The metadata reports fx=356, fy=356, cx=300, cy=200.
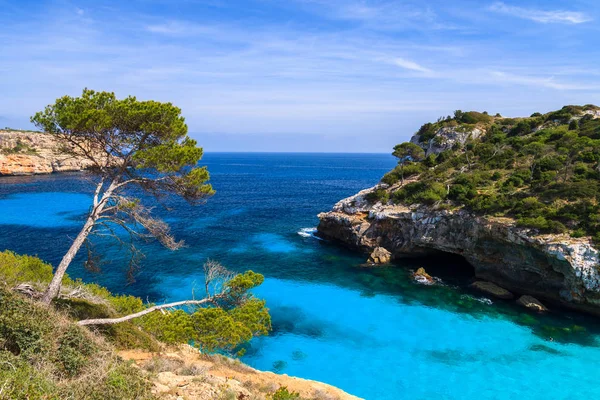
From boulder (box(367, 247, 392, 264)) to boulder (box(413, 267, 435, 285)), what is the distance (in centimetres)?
370

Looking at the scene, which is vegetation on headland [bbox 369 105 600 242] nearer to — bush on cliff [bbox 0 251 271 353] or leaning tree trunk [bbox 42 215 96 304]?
bush on cliff [bbox 0 251 271 353]

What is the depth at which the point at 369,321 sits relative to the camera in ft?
82.0

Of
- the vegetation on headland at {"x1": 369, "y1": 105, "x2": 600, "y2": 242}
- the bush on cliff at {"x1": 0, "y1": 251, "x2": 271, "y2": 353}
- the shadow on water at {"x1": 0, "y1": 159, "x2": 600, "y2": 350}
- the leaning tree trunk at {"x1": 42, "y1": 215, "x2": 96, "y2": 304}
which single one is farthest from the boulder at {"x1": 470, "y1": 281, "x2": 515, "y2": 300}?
the leaning tree trunk at {"x1": 42, "y1": 215, "x2": 96, "y2": 304}

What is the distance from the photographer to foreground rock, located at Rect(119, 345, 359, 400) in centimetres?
1051

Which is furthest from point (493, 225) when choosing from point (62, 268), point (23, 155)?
point (23, 155)

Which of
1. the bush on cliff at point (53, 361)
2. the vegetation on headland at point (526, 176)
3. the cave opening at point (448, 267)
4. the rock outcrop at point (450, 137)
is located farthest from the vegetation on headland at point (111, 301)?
the rock outcrop at point (450, 137)

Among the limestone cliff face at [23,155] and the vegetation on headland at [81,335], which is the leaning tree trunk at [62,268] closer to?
the vegetation on headland at [81,335]

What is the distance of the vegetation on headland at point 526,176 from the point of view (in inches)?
1073

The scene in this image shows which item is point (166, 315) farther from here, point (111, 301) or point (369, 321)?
point (369, 321)

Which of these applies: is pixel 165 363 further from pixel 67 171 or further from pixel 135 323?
pixel 67 171

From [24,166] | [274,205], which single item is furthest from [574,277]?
[24,166]

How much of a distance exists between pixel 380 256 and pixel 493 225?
36.3ft

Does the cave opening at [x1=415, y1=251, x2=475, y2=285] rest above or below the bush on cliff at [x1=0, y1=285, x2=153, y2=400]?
below

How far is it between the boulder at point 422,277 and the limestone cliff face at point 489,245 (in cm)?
279
